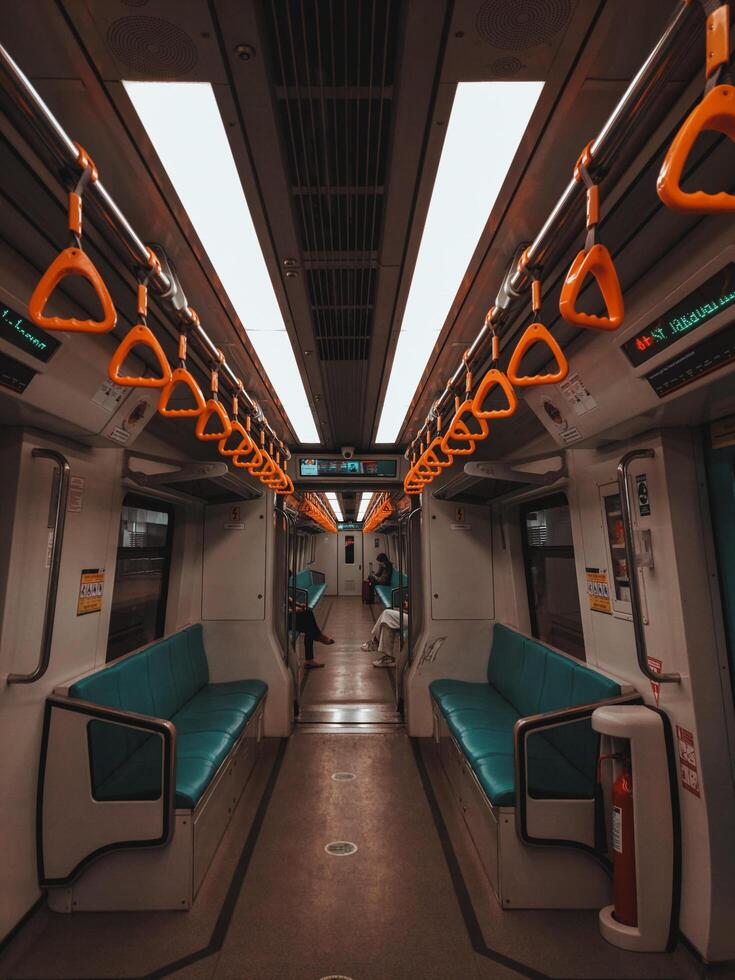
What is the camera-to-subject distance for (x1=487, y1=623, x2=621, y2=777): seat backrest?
10.7ft

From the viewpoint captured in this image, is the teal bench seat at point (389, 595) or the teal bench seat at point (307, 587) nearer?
the teal bench seat at point (307, 587)

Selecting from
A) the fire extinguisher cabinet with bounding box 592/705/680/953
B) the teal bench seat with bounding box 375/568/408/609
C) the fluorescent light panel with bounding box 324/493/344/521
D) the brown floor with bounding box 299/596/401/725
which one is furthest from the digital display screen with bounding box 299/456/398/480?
the fluorescent light panel with bounding box 324/493/344/521

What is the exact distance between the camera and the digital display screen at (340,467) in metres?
6.88

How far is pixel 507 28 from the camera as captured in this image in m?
1.36

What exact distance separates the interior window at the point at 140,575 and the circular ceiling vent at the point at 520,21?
418 centimetres

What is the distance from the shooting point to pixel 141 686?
13.3 feet

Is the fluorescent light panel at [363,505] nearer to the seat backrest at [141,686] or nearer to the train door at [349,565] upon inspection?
the train door at [349,565]

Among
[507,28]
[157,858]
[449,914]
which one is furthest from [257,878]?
[507,28]

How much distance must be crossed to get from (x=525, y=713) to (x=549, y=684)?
2.08 ft

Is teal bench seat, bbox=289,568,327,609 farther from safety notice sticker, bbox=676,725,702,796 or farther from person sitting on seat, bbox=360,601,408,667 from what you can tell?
safety notice sticker, bbox=676,725,702,796

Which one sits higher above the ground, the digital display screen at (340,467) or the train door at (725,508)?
the digital display screen at (340,467)

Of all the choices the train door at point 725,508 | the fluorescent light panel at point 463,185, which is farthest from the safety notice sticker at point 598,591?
the fluorescent light panel at point 463,185

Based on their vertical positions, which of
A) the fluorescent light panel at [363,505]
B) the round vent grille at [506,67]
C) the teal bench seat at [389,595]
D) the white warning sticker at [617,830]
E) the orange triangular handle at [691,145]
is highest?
the fluorescent light panel at [363,505]

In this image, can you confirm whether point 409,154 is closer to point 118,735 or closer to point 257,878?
point 118,735
